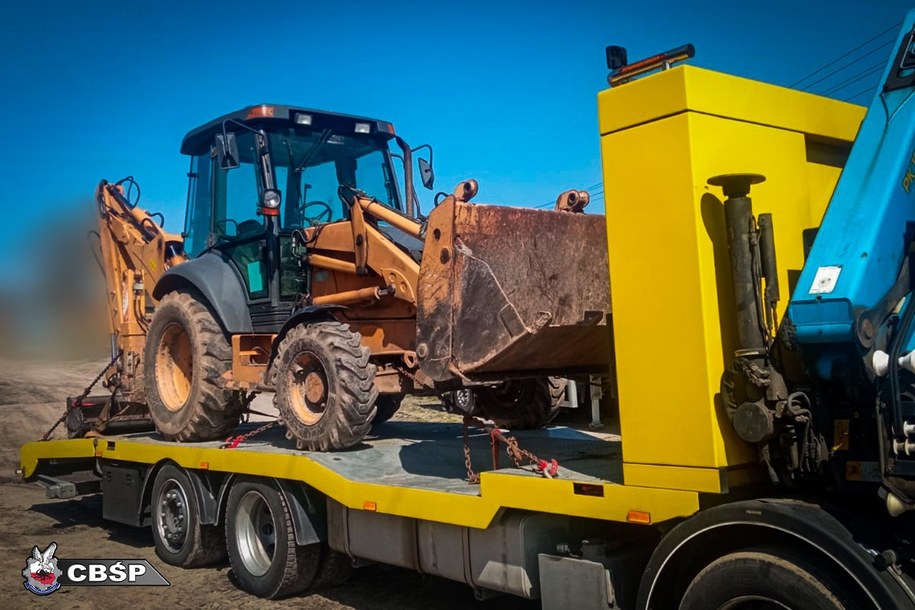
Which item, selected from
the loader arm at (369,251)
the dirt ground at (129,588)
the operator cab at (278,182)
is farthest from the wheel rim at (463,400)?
the operator cab at (278,182)

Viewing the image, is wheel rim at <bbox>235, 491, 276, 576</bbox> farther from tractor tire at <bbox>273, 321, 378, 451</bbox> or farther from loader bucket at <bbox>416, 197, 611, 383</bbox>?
loader bucket at <bbox>416, 197, 611, 383</bbox>

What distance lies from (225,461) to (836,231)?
5184 millimetres

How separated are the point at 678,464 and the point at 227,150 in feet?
17.9

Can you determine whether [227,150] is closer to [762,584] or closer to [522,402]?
[522,402]

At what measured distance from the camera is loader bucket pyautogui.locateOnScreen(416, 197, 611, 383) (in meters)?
5.42

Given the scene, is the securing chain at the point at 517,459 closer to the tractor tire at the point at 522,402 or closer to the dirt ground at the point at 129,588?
the dirt ground at the point at 129,588

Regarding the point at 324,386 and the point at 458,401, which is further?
the point at 458,401

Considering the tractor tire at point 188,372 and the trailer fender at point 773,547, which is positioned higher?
the tractor tire at point 188,372

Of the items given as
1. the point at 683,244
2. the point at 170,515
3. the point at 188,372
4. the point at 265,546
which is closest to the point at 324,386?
the point at 265,546

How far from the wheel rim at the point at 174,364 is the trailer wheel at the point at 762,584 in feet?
21.9

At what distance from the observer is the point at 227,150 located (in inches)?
311

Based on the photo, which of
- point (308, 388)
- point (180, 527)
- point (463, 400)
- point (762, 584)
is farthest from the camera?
point (463, 400)

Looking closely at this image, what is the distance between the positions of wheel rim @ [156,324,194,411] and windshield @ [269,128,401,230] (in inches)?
75.3

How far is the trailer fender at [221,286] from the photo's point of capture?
338 inches
